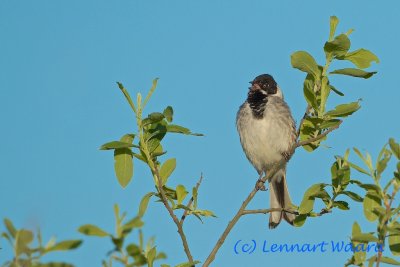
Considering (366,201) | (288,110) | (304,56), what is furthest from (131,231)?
(288,110)

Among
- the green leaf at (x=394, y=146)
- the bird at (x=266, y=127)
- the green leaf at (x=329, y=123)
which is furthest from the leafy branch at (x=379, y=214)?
the bird at (x=266, y=127)

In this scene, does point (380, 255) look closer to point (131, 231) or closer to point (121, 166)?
point (131, 231)

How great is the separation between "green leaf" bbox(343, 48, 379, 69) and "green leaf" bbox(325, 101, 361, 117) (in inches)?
9.2

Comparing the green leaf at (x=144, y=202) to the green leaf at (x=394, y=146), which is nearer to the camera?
the green leaf at (x=394, y=146)

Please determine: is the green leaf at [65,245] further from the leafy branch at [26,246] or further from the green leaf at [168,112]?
the green leaf at [168,112]

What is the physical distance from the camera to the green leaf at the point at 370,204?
2.43 meters

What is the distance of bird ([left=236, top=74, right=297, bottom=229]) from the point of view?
7238mm

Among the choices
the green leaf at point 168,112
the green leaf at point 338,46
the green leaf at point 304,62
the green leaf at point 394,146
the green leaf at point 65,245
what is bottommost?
the green leaf at point 65,245

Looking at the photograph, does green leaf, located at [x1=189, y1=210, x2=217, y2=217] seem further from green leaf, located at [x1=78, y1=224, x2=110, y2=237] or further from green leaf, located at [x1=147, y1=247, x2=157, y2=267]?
green leaf, located at [x1=78, y1=224, x2=110, y2=237]

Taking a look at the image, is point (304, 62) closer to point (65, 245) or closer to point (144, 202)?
point (144, 202)

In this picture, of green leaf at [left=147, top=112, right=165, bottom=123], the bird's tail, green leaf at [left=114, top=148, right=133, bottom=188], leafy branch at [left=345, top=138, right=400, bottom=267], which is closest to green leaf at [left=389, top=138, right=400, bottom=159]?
leafy branch at [left=345, top=138, right=400, bottom=267]

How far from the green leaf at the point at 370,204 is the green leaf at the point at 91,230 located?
4.27 ft

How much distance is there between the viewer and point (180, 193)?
3.21m

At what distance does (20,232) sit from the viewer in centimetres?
146
